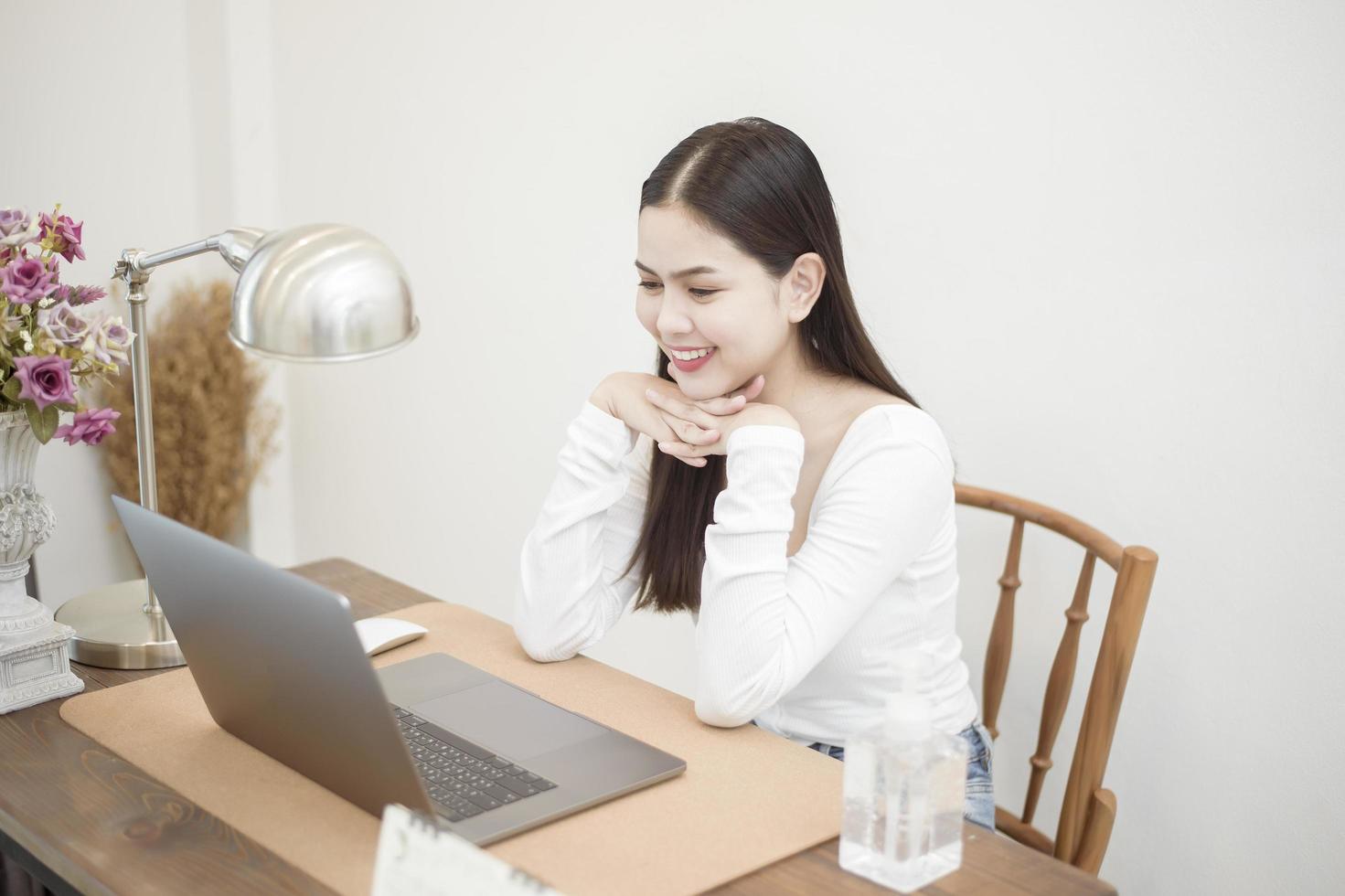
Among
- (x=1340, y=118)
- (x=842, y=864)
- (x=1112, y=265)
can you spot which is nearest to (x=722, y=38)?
(x=1112, y=265)

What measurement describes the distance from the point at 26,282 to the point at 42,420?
0.46ft

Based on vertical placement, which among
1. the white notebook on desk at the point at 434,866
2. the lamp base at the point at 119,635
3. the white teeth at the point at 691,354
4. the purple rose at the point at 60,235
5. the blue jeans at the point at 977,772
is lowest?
the blue jeans at the point at 977,772

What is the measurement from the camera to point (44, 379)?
1.29 m

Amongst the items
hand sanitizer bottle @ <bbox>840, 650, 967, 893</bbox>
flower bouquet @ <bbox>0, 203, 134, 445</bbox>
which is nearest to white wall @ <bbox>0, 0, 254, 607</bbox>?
flower bouquet @ <bbox>0, 203, 134, 445</bbox>

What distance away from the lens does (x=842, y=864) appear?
98 centimetres

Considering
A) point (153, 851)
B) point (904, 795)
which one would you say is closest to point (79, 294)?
point (153, 851)

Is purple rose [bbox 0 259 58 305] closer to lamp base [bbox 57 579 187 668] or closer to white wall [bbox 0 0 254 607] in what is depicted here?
lamp base [bbox 57 579 187 668]

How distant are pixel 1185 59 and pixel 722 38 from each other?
0.82 meters

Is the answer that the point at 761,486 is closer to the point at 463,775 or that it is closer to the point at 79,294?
the point at 463,775

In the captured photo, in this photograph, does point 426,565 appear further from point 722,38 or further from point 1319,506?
point 1319,506

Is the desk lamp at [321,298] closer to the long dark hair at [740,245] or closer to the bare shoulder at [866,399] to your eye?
the long dark hair at [740,245]

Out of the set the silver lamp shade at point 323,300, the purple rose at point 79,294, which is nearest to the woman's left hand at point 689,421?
the silver lamp shade at point 323,300

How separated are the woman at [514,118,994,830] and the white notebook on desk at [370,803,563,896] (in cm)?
51

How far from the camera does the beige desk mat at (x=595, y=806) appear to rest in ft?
3.19
